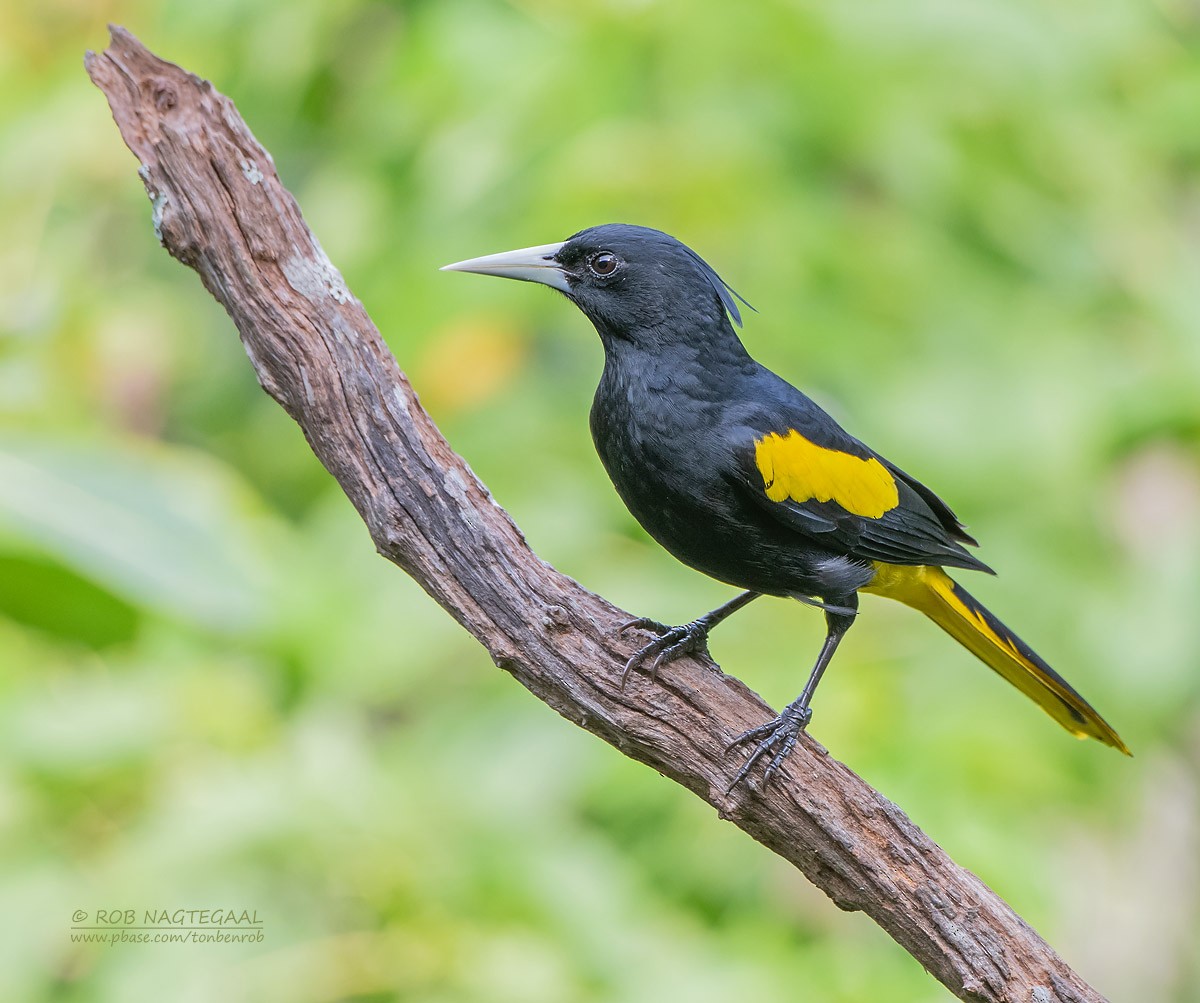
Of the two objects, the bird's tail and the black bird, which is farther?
the bird's tail

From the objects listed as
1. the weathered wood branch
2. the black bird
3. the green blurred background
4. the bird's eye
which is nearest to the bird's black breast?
the black bird

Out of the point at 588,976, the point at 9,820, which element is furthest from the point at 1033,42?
the point at 9,820

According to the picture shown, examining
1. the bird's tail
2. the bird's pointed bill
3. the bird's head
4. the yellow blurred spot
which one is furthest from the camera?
the yellow blurred spot

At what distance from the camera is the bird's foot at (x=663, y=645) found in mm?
3199

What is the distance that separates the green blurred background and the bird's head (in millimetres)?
801

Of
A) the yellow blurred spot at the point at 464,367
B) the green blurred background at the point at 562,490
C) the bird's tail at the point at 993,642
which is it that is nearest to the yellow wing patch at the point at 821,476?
the bird's tail at the point at 993,642

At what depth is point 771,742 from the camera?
3193 millimetres

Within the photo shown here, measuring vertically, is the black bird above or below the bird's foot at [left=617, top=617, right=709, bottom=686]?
above

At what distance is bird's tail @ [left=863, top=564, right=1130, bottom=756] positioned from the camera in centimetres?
411

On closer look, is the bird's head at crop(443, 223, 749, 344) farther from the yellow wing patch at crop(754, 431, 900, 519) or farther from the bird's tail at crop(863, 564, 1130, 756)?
the bird's tail at crop(863, 564, 1130, 756)

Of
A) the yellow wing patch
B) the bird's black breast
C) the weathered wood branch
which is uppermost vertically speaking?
the yellow wing patch

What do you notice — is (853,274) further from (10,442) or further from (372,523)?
(10,442)

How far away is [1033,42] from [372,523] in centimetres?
309

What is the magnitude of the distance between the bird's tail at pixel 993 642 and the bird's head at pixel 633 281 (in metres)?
0.96
